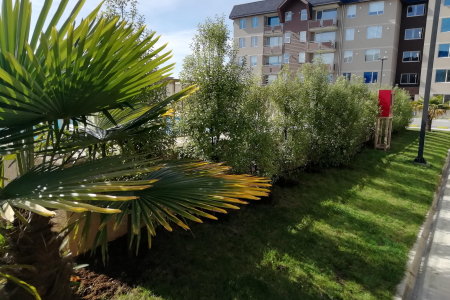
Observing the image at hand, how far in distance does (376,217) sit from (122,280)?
4.99 m

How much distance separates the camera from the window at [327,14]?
109 feet

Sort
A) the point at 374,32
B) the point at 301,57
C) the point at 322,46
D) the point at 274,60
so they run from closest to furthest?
the point at 374,32 < the point at 322,46 < the point at 301,57 < the point at 274,60

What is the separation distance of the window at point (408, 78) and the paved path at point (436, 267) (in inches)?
1256

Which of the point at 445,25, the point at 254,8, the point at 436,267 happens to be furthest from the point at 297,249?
the point at 254,8

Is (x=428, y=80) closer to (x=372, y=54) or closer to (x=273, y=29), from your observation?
(x=372, y=54)

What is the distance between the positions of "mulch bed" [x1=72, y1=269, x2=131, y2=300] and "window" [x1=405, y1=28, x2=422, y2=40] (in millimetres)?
38151

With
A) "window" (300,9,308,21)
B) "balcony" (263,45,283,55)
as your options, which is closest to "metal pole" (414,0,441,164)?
"window" (300,9,308,21)

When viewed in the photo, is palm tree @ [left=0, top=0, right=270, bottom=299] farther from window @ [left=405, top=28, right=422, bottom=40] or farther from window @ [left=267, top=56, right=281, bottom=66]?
window @ [left=405, top=28, right=422, bottom=40]

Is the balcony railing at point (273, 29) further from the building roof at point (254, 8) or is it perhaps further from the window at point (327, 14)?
the window at point (327, 14)

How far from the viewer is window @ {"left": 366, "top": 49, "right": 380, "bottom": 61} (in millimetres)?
32234

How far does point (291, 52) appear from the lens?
3588 cm

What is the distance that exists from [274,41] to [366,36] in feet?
34.0

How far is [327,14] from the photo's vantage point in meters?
34.0

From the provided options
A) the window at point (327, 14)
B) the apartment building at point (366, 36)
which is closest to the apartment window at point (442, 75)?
the apartment building at point (366, 36)
